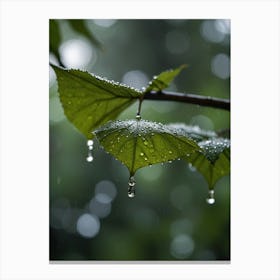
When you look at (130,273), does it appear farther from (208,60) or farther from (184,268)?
(208,60)

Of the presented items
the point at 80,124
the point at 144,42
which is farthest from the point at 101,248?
the point at 80,124

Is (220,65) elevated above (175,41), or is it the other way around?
(175,41)

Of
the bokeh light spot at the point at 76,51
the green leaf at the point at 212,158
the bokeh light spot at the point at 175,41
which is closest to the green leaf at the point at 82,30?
the green leaf at the point at 212,158

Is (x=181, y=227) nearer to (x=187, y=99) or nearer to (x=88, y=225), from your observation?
(x=88, y=225)

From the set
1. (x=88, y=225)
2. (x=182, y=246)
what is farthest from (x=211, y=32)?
(x=88, y=225)

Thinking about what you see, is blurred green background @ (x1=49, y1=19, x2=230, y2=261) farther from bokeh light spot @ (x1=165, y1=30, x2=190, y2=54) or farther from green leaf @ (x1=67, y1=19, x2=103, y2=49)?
green leaf @ (x1=67, y1=19, x2=103, y2=49)
